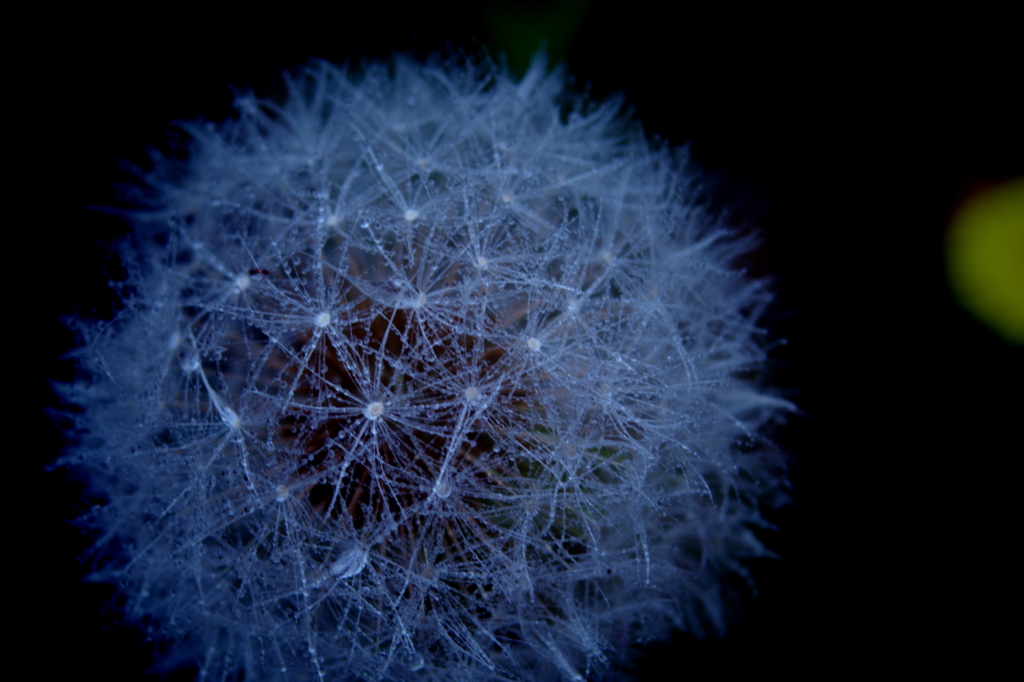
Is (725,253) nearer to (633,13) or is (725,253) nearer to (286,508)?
(633,13)

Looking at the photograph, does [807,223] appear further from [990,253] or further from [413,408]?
[413,408]

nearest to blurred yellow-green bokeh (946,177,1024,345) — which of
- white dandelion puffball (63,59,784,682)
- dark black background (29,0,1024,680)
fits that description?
dark black background (29,0,1024,680)

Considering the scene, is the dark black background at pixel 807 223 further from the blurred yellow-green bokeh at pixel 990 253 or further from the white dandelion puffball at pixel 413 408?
the white dandelion puffball at pixel 413 408

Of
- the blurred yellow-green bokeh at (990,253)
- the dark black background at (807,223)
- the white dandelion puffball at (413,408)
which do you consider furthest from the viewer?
the blurred yellow-green bokeh at (990,253)

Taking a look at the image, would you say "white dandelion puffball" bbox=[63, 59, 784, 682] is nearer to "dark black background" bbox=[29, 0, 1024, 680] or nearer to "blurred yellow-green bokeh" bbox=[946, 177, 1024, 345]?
"dark black background" bbox=[29, 0, 1024, 680]

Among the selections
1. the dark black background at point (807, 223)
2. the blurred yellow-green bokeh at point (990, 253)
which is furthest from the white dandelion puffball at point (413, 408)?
the blurred yellow-green bokeh at point (990, 253)

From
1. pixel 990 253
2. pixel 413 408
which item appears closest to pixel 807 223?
pixel 990 253
